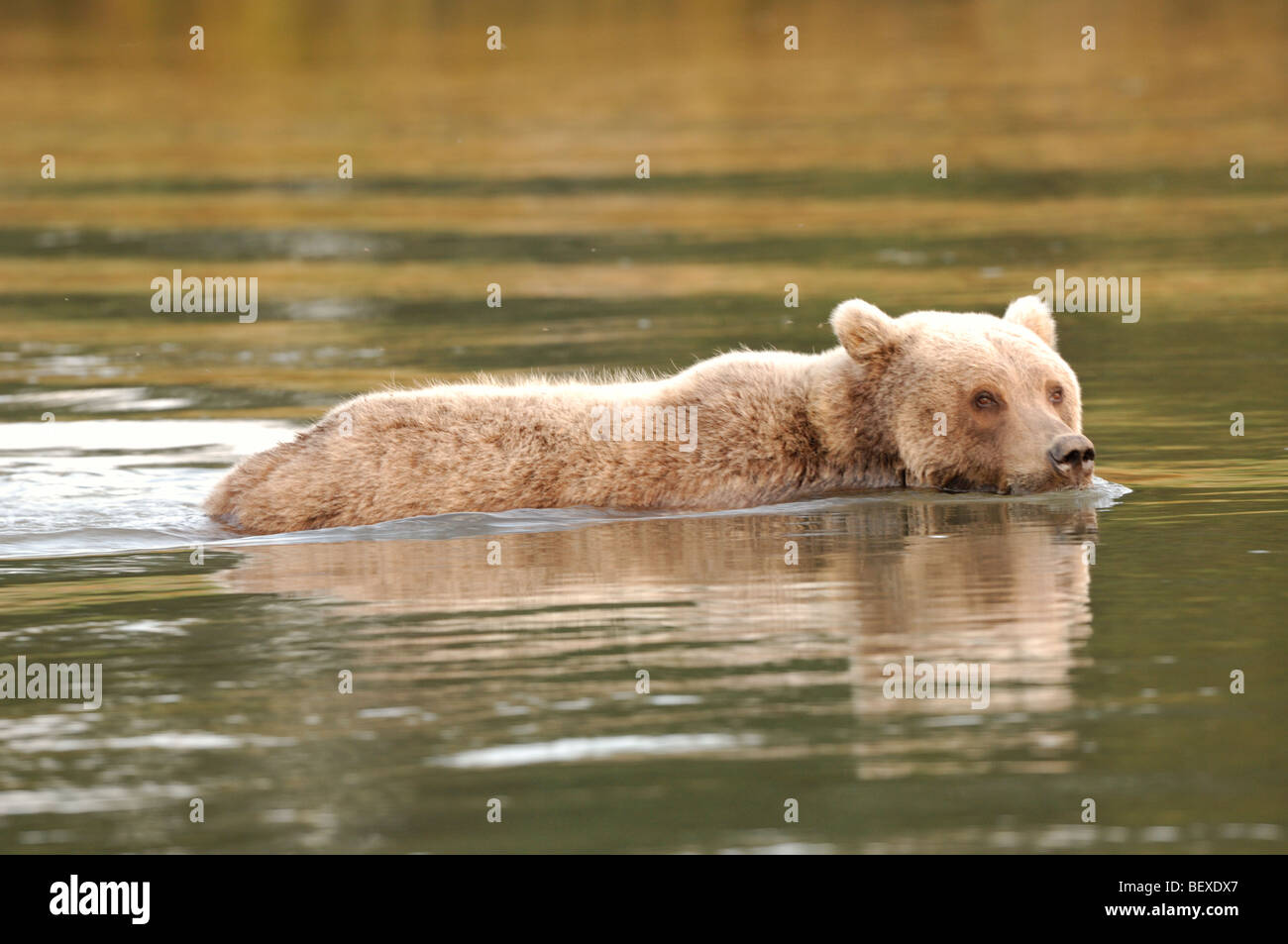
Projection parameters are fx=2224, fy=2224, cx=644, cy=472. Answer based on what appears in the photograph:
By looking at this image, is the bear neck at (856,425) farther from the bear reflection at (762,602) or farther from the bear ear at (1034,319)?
the bear ear at (1034,319)

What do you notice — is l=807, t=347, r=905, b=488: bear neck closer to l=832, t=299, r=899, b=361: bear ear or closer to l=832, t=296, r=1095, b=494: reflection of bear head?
l=832, t=296, r=1095, b=494: reflection of bear head

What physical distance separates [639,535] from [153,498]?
12.9 ft

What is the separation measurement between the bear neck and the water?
0.41 m

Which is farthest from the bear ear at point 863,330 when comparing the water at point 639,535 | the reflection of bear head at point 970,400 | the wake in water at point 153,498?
the water at point 639,535

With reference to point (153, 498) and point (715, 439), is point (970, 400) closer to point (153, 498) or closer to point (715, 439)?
point (715, 439)

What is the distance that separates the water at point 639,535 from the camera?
7.70 m

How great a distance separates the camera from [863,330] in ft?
43.9

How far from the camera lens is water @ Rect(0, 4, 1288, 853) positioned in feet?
25.3

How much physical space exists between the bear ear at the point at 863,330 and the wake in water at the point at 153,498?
2.89 ft

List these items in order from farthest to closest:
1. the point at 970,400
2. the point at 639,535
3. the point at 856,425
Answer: the point at 856,425 < the point at 970,400 < the point at 639,535

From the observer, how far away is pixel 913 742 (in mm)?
8156

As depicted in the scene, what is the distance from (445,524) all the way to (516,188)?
65.6 feet

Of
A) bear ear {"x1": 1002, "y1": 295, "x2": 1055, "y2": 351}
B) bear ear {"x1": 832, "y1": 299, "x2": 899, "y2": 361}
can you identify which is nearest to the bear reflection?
bear ear {"x1": 832, "y1": 299, "x2": 899, "y2": 361}

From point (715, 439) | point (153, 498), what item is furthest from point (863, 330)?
point (153, 498)
